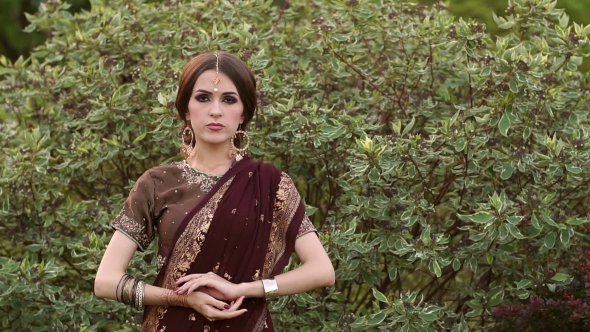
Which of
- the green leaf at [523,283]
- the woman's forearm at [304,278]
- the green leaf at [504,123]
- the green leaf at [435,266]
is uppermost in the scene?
the woman's forearm at [304,278]

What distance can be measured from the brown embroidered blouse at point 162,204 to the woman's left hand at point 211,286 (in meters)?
0.14

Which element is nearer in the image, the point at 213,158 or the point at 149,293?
the point at 149,293

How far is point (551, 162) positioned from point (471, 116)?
0.53 m

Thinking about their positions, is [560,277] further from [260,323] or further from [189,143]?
[189,143]

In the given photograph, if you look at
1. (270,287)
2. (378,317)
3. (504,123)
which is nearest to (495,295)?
(378,317)

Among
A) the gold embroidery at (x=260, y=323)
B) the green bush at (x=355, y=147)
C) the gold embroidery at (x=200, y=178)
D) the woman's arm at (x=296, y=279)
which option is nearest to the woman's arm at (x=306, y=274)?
the woman's arm at (x=296, y=279)

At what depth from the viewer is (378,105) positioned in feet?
16.7

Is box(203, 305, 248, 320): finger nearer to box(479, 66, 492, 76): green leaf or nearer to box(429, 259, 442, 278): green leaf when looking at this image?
Answer: box(429, 259, 442, 278): green leaf

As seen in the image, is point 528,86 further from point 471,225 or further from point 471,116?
point 471,225

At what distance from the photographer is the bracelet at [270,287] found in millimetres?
3000

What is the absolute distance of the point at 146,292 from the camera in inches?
118

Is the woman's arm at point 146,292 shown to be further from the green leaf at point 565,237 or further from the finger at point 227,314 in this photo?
the green leaf at point 565,237

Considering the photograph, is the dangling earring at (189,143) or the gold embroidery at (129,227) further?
the dangling earring at (189,143)

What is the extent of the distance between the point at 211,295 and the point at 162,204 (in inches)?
13.2
